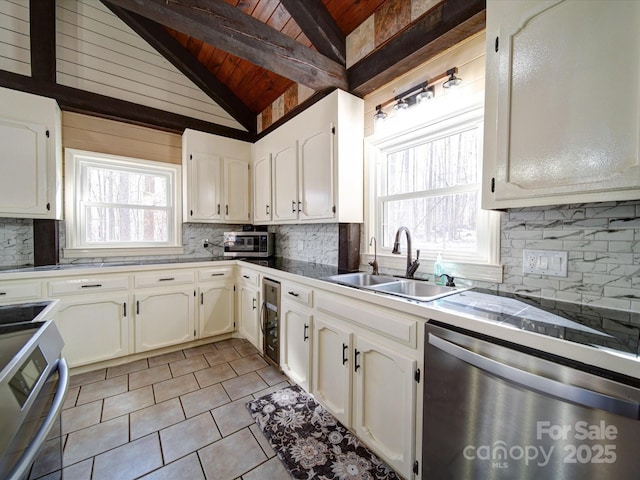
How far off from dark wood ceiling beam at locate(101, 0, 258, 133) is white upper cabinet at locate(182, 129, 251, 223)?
0.48 m

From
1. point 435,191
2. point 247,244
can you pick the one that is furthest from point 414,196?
point 247,244

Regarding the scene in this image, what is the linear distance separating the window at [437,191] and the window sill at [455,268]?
0.03 metres

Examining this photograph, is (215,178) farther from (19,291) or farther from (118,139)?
(19,291)

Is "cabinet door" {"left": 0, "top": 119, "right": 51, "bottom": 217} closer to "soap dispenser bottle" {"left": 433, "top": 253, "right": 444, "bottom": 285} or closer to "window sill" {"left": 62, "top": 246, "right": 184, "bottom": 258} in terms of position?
"window sill" {"left": 62, "top": 246, "right": 184, "bottom": 258}

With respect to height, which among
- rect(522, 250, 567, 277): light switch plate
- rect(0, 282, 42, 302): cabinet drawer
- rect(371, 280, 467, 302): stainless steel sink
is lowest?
rect(0, 282, 42, 302): cabinet drawer

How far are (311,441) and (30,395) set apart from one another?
1.41 metres

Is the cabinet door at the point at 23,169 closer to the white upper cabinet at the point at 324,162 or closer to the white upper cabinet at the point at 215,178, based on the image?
the white upper cabinet at the point at 215,178

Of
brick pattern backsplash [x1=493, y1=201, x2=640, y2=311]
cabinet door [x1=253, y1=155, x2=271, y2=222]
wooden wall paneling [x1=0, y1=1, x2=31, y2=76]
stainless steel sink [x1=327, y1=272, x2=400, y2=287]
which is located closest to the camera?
brick pattern backsplash [x1=493, y1=201, x2=640, y2=311]

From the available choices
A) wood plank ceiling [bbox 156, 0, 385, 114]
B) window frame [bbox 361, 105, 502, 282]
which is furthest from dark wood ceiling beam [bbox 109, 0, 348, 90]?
window frame [bbox 361, 105, 502, 282]

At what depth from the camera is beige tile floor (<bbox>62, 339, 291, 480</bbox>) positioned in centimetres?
140

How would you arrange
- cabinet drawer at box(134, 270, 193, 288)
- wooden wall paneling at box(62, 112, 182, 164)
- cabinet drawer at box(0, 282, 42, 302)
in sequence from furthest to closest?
1. wooden wall paneling at box(62, 112, 182, 164)
2. cabinet drawer at box(134, 270, 193, 288)
3. cabinet drawer at box(0, 282, 42, 302)

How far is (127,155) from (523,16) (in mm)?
3428

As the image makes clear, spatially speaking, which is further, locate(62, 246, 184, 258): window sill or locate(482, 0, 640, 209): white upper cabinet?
locate(62, 246, 184, 258): window sill

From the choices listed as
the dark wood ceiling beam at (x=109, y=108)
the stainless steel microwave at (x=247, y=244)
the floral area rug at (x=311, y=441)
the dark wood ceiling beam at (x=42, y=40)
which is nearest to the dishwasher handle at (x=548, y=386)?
the floral area rug at (x=311, y=441)
